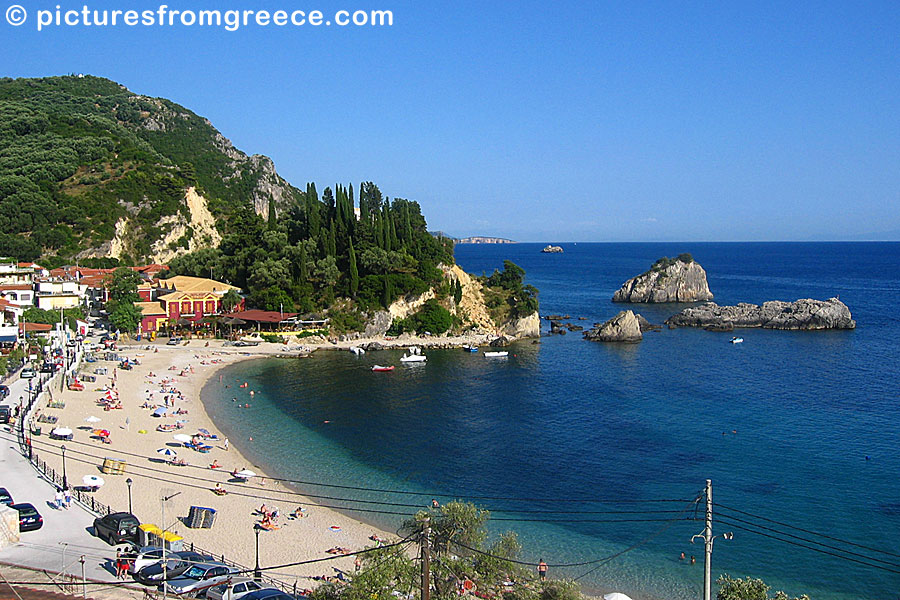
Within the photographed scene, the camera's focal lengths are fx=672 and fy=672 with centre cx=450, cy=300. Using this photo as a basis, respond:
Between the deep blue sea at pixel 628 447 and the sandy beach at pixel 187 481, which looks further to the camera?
the deep blue sea at pixel 628 447

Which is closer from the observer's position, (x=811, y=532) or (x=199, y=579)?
(x=199, y=579)

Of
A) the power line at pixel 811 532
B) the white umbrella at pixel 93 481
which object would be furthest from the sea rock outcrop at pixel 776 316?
the white umbrella at pixel 93 481

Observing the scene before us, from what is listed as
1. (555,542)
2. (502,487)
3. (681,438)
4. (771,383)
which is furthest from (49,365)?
(771,383)

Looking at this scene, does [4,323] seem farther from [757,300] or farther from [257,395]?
[757,300]

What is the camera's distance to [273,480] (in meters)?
30.7

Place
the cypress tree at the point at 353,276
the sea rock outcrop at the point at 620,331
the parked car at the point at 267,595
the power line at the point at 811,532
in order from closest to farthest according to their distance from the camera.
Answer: the parked car at the point at 267,595, the power line at the point at 811,532, the cypress tree at the point at 353,276, the sea rock outcrop at the point at 620,331

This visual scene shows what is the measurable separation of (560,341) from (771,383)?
24524 mm

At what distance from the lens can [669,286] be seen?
10944 cm

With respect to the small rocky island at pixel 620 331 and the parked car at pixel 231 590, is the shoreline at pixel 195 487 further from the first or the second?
the small rocky island at pixel 620 331

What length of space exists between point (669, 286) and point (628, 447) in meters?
79.1

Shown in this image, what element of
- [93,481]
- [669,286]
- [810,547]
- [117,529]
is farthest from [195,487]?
[669,286]

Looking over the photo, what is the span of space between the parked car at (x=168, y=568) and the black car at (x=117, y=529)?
2.21 meters

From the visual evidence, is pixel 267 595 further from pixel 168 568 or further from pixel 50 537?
pixel 50 537

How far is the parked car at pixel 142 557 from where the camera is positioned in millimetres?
18822
